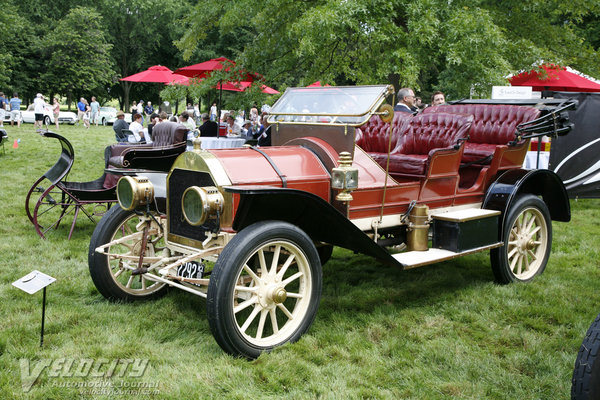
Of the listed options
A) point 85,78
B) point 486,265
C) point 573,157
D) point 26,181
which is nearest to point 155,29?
point 85,78

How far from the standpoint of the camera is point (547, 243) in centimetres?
539

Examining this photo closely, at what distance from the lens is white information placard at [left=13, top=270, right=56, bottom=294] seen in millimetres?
3271

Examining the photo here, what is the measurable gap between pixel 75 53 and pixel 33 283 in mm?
33196

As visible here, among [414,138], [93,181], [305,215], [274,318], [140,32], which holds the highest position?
[140,32]

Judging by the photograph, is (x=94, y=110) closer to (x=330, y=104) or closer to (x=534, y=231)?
(x=330, y=104)

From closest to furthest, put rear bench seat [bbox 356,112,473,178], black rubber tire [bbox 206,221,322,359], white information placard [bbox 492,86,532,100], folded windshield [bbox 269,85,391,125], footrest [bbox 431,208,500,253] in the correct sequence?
black rubber tire [bbox 206,221,322,359] → folded windshield [bbox 269,85,391,125] → footrest [bbox 431,208,500,253] → rear bench seat [bbox 356,112,473,178] → white information placard [bbox 492,86,532,100]

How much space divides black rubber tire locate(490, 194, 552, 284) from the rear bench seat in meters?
0.83

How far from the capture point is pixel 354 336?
12.5 feet

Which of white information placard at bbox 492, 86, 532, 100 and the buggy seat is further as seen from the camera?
white information placard at bbox 492, 86, 532, 100

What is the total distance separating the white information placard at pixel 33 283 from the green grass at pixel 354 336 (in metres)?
0.42

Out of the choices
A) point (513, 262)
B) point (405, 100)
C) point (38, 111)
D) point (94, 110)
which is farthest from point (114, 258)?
point (94, 110)

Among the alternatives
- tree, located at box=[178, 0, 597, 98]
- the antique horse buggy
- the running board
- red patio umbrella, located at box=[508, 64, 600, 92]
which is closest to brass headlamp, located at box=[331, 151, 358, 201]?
the running board

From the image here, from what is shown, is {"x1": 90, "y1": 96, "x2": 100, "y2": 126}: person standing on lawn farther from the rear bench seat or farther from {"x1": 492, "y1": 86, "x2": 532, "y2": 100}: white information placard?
the rear bench seat

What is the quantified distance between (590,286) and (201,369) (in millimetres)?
3682
